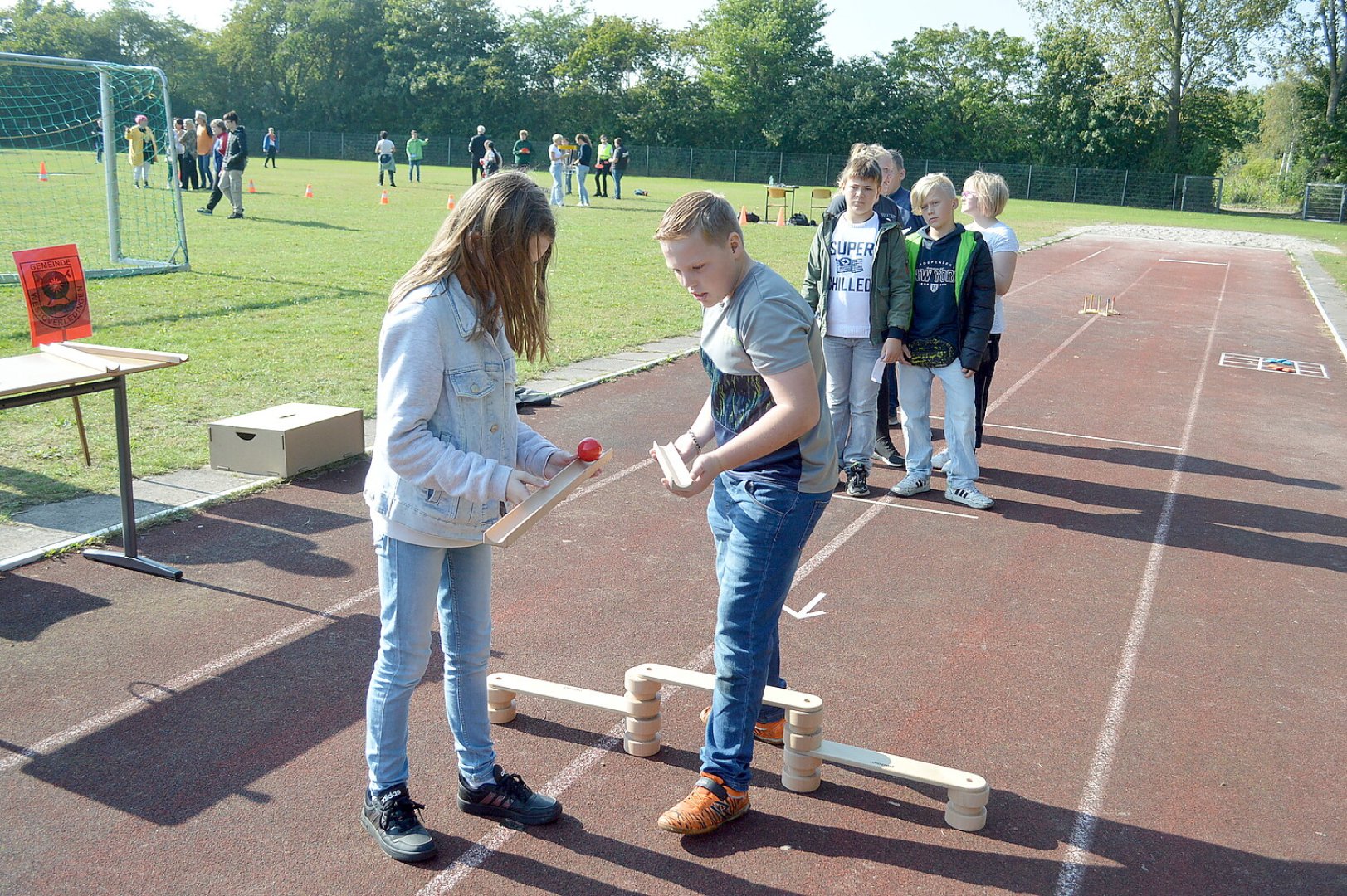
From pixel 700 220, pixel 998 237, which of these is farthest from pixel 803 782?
pixel 998 237

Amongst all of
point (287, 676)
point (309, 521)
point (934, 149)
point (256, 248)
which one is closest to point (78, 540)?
point (309, 521)

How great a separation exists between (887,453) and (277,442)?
171 inches

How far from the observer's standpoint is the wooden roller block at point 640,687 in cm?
414

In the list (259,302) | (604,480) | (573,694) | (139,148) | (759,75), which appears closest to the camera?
(573,694)

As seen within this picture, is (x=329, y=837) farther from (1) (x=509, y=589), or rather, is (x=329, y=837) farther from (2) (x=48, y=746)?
(1) (x=509, y=589)

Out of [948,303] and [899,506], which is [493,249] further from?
Answer: [899,506]

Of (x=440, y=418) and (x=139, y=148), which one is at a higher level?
(x=139, y=148)

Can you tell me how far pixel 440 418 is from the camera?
3240 mm

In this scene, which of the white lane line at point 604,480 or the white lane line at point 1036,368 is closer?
the white lane line at point 604,480

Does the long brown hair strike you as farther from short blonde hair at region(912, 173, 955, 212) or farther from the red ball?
short blonde hair at region(912, 173, 955, 212)

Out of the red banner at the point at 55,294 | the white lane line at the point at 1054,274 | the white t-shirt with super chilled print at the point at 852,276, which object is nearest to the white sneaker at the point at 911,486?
the white t-shirt with super chilled print at the point at 852,276

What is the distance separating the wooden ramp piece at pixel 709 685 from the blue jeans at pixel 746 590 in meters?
0.25

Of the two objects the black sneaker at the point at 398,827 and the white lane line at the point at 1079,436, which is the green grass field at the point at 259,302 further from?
the white lane line at the point at 1079,436

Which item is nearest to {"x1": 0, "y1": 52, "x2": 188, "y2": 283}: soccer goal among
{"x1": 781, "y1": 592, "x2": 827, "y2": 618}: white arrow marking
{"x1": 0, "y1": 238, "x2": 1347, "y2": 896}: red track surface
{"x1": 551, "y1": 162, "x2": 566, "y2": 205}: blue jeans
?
{"x1": 551, "y1": 162, "x2": 566, "y2": 205}: blue jeans
